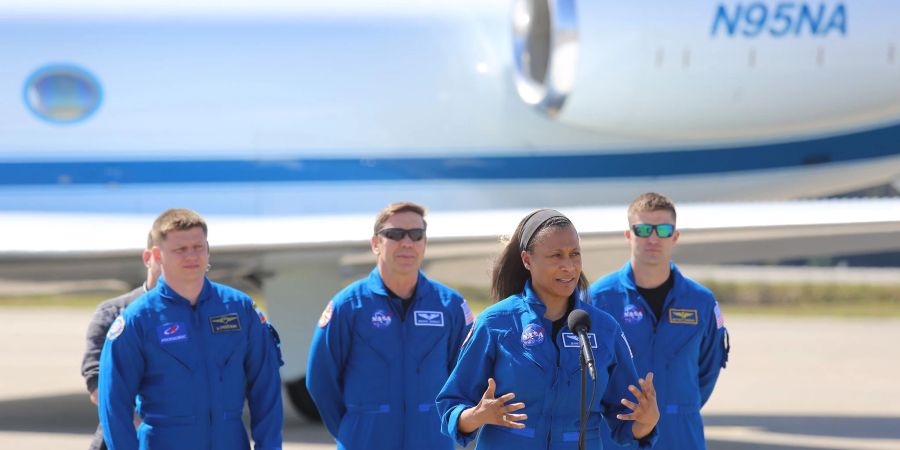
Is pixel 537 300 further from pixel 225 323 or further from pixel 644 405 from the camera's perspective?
pixel 225 323

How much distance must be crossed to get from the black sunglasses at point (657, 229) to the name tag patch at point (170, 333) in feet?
6.15

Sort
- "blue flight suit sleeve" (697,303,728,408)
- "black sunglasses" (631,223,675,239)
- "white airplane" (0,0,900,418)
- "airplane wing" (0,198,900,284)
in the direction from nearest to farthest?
"black sunglasses" (631,223,675,239), "blue flight suit sleeve" (697,303,728,408), "airplane wing" (0,198,900,284), "white airplane" (0,0,900,418)

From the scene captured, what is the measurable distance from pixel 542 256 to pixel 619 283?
5.68 ft

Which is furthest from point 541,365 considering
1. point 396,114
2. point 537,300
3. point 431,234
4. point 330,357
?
point 396,114

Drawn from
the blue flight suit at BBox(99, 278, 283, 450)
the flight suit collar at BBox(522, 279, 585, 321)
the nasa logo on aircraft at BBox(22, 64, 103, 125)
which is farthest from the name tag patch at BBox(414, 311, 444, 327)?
the nasa logo on aircraft at BBox(22, 64, 103, 125)

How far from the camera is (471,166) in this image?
971 centimetres

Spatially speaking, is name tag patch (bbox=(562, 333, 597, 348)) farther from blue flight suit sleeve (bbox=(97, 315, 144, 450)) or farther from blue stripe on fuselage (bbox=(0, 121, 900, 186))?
blue stripe on fuselage (bbox=(0, 121, 900, 186))

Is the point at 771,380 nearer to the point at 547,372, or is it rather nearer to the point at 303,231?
the point at 303,231

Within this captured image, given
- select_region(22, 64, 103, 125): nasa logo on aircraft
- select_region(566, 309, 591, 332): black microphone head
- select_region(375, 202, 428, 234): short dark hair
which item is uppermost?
select_region(22, 64, 103, 125): nasa logo on aircraft

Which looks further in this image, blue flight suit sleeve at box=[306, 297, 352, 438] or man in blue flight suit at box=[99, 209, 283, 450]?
blue flight suit sleeve at box=[306, 297, 352, 438]

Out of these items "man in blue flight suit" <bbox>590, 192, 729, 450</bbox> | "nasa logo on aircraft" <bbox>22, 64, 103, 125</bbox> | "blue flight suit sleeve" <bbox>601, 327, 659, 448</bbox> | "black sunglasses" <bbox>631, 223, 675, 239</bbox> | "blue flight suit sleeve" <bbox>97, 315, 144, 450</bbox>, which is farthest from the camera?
"nasa logo on aircraft" <bbox>22, 64, 103, 125</bbox>

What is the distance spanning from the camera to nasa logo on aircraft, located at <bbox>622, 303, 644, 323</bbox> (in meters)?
5.23

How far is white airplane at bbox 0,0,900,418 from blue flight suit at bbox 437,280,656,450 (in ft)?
16.9

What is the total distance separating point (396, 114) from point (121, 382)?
5380mm
